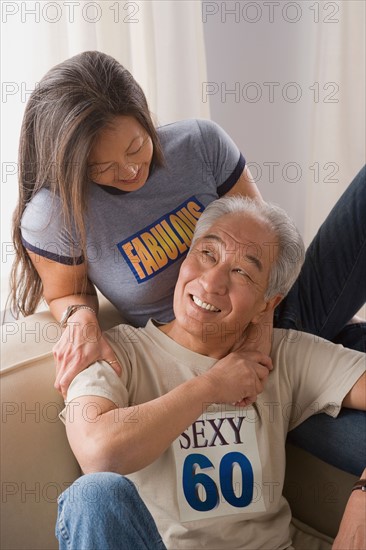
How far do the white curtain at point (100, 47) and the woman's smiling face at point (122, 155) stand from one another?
0.49 metres

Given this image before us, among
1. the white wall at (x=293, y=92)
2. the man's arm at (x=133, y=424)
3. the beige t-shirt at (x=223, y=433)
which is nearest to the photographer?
the man's arm at (x=133, y=424)

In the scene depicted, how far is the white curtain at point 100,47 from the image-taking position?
2262mm

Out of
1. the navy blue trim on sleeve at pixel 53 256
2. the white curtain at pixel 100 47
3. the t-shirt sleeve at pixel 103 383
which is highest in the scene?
the white curtain at pixel 100 47

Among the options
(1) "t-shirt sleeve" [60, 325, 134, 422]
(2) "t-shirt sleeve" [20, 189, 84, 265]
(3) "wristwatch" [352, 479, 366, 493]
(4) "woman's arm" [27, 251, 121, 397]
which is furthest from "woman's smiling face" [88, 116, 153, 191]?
(3) "wristwatch" [352, 479, 366, 493]

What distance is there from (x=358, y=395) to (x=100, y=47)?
124cm

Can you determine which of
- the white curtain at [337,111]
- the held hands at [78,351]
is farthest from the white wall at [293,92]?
the held hands at [78,351]

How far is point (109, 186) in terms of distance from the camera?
1.72m

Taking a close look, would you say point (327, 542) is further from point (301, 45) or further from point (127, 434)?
point (301, 45)

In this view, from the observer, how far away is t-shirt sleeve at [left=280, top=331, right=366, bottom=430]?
5.42 feet

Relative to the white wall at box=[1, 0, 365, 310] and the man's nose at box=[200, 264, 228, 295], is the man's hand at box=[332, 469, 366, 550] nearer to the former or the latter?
the man's nose at box=[200, 264, 228, 295]

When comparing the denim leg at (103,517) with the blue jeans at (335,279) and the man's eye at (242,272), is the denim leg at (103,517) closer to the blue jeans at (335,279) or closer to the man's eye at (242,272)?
the man's eye at (242,272)

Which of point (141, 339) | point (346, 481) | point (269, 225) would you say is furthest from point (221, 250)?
point (346, 481)

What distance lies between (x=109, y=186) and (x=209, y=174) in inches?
9.7

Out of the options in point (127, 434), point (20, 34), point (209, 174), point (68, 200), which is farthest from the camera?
point (20, 34)
